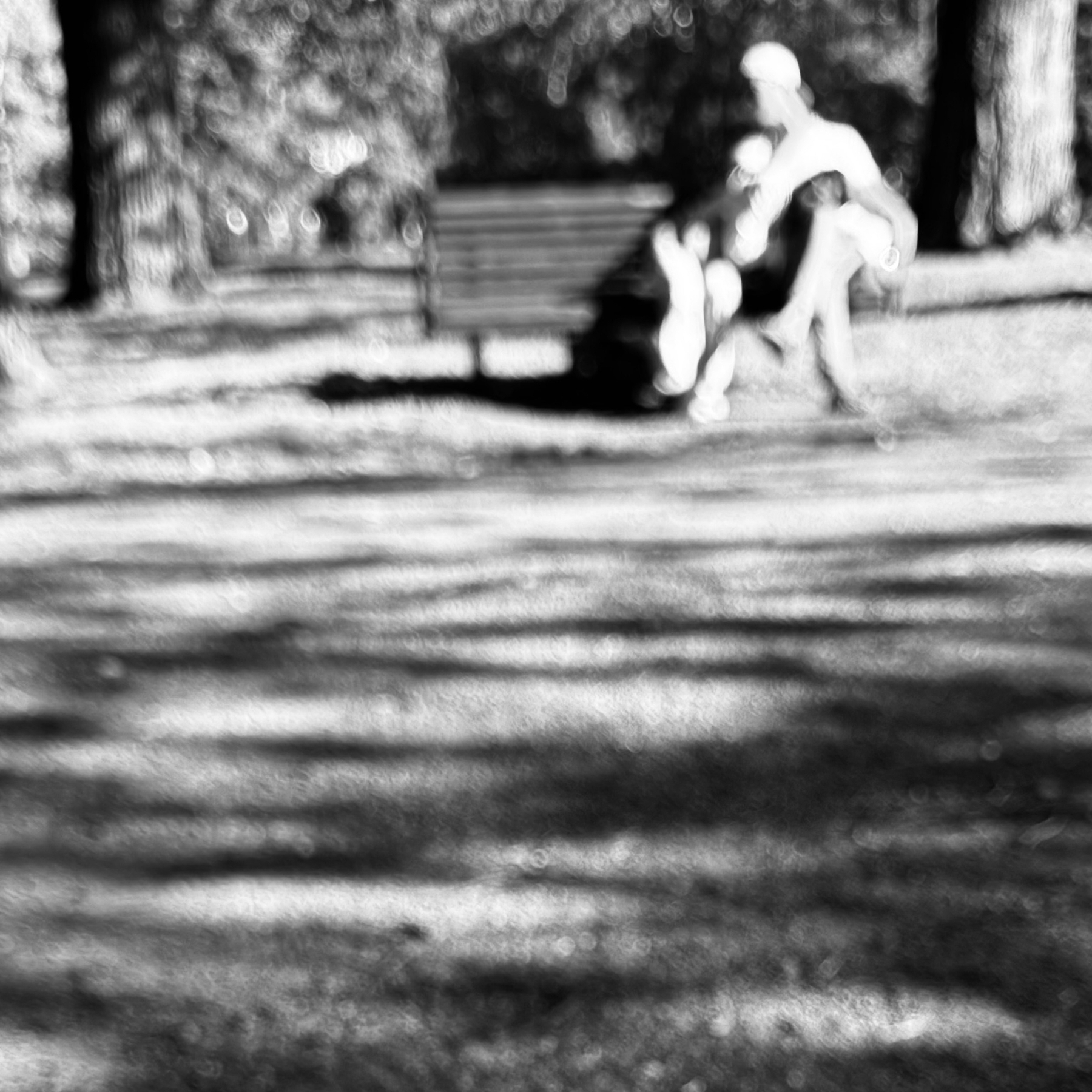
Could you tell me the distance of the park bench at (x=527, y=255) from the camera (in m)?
9.95

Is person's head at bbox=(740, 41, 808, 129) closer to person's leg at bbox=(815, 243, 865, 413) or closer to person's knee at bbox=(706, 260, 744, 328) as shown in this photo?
person's leg at bbox=(815, 243, 865, 413)

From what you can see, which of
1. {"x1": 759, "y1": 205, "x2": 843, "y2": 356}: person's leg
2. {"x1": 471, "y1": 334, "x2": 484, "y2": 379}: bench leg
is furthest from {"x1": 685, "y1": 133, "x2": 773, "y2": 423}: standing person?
{"x1": 471, "y1": 334, "x2": 484, "y2": 379}: bench leg

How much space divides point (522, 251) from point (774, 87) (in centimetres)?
210

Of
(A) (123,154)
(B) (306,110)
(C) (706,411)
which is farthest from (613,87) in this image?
Result: (C) (706,411)

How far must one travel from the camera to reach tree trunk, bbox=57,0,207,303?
45.9ft

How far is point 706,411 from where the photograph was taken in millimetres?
9125

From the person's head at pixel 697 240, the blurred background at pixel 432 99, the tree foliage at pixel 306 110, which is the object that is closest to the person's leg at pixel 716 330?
the person's head at pixel 697 240

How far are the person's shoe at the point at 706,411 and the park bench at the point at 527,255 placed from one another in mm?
1006

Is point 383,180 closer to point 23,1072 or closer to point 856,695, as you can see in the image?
point 856,695

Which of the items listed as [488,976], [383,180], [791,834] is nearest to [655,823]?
[791,834]

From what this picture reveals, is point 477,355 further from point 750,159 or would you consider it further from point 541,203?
point 750,159

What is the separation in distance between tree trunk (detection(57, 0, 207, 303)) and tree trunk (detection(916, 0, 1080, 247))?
564 cm

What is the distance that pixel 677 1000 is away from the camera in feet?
11.5

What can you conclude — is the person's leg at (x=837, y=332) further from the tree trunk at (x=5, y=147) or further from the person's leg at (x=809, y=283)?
the tree trunk at (x=5, y=147)
